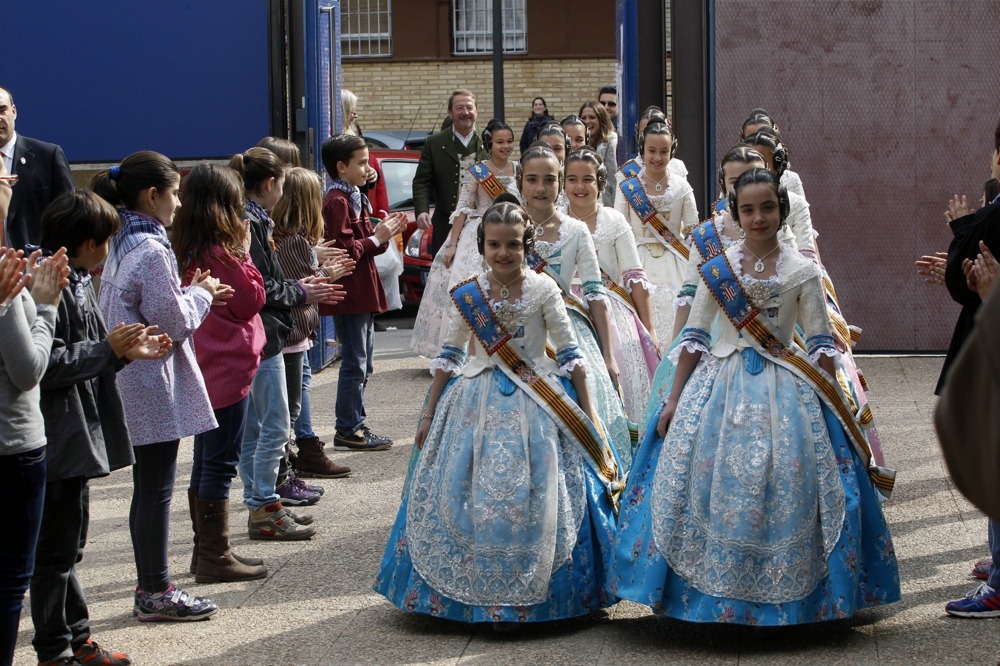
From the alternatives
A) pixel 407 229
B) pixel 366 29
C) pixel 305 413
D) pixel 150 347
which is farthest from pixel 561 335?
pixel 366 29

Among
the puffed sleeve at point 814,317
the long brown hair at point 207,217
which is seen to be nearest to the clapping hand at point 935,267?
the puffed sleeve at point 814,317

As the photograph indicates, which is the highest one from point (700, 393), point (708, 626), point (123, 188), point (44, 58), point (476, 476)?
point (44, 58)

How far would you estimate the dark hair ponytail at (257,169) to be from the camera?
589 cm

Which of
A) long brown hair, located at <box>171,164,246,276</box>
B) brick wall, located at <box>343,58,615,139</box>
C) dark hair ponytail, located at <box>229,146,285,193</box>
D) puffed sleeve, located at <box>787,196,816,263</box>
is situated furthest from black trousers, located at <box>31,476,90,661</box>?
brick wall, located at <box>343,58,615,139</box>

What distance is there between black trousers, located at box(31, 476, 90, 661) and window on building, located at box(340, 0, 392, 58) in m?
23.1

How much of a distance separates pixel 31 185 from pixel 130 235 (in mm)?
1815

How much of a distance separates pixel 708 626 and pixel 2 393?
2530 millimetres

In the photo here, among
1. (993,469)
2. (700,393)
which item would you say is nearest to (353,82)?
(700,393)

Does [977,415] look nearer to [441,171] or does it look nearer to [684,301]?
[684,301]

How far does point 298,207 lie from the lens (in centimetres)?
652

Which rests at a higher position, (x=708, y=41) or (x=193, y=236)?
(x=708, y=41)

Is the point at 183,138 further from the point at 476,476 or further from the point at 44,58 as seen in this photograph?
the point at 476,476

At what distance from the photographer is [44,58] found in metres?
9.80

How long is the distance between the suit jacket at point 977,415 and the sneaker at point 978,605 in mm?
3003
